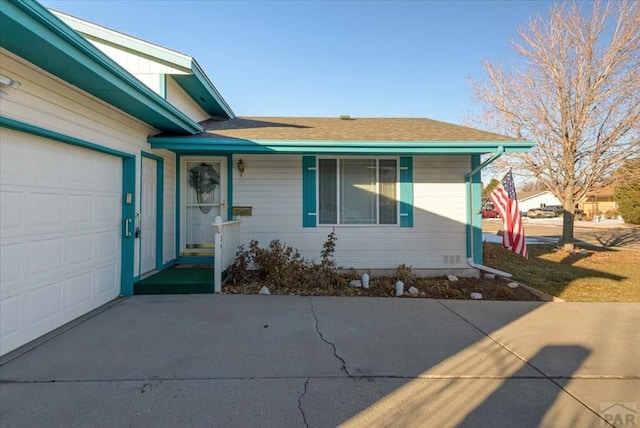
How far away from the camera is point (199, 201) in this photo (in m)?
7.05

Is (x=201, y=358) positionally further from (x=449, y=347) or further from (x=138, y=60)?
(x=138, y=60)

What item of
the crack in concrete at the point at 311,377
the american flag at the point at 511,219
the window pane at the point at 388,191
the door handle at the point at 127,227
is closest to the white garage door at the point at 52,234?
the door handle at the point at 127,227

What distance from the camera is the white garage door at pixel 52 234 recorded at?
334 cm

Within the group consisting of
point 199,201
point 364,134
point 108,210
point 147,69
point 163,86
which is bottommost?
point 108,210

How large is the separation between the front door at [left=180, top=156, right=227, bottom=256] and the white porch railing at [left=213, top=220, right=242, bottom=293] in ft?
2.59

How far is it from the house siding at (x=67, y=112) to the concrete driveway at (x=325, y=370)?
7.80ft

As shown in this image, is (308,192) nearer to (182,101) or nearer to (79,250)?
(182,101)

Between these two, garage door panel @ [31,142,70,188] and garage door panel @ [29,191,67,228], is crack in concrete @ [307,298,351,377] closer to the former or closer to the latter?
garage door panel @ [29,191,67,228]

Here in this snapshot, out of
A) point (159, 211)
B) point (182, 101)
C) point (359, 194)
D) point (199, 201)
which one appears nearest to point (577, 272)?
point (359, 194)

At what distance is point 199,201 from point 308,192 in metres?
2.37

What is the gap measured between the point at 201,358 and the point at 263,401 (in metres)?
1.02

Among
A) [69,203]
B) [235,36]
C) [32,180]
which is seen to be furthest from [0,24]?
[235,36]

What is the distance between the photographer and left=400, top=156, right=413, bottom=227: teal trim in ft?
22.6

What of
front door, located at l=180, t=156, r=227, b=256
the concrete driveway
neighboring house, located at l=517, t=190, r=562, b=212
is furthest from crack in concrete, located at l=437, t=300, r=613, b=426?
neighboring house, located at l=517, t=190, r=562, b=212
